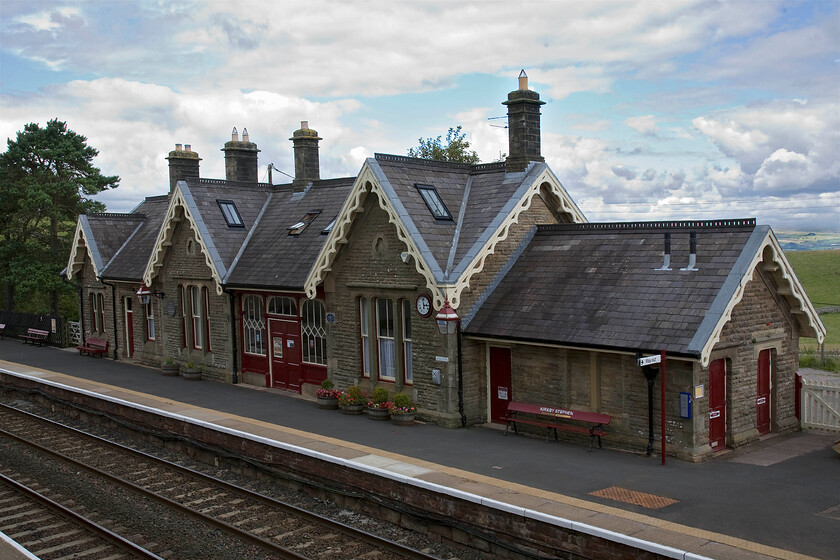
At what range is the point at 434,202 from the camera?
1917 centimetres

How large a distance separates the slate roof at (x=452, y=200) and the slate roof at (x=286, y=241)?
4311mm

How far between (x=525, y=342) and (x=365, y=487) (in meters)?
4.90

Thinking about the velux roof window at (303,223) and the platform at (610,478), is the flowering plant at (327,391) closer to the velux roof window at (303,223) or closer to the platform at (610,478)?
the platform at (610,478)

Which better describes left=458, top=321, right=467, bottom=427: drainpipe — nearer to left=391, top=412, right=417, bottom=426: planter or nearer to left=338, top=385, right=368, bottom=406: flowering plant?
left=391, top=412, right=417, bottom=426: planter

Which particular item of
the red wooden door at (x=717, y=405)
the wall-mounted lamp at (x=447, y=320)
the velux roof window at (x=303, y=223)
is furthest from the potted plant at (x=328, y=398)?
the red wooden door at (x=717, y=405)

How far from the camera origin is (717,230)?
1581 cm

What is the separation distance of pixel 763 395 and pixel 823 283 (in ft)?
181

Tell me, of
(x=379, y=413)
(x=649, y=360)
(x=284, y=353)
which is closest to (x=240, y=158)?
(x=284, y=353)

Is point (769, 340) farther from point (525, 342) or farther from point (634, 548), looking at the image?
point (634, 548)

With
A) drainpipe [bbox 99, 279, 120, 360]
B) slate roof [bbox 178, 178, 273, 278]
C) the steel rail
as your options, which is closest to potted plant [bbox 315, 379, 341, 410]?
slate roof [bbox 178, 178, 273, 278]

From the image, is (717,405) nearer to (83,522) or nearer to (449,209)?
(449,209)

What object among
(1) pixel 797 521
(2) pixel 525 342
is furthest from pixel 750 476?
A: (2) pixel 525 342

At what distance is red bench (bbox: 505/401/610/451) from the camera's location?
1526 centimetres

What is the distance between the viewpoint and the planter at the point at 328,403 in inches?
784
